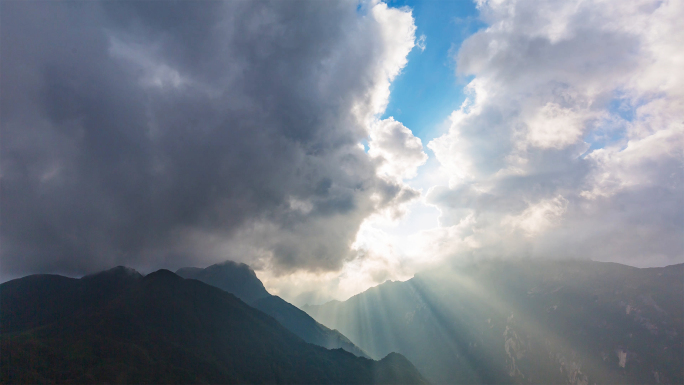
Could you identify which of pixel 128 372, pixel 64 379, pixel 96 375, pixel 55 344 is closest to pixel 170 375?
pixel 128 372

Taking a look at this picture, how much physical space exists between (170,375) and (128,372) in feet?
90.6

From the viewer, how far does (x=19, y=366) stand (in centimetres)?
15312

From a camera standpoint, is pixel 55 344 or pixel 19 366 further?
pixel 55 344

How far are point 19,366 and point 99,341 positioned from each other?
1701 inches

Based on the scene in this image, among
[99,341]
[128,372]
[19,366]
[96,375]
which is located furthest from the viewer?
[99,341]

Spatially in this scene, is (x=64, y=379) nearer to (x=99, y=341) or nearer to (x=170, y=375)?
(x=99, y=341)

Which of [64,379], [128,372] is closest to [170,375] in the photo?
[128,372]

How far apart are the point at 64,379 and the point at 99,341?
40.5 metres

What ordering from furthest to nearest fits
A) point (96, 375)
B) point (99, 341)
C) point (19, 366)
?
point (99, 341)
point (96, 375)
point (19, 366)

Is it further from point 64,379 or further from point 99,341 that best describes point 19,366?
point 99,341

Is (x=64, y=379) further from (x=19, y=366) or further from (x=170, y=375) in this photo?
(x=170, y=375)

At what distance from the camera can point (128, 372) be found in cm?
17600

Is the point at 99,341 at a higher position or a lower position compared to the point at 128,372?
higher

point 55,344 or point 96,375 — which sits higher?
point 55,344
